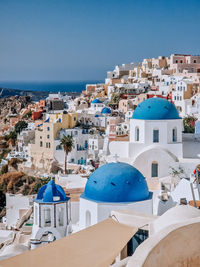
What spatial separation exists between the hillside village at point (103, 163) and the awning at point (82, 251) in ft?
1.23

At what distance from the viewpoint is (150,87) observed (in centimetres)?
5622

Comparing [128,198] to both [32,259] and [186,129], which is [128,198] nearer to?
[32,259]

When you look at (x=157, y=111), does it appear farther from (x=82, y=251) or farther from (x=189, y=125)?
(x=189, y=125)

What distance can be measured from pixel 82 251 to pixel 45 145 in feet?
96.8

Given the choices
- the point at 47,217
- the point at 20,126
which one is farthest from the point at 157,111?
the point at 20,126

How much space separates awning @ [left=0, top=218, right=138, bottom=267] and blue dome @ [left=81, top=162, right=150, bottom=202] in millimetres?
3186

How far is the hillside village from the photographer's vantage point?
14.9 metres

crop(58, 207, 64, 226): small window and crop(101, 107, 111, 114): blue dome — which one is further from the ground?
crop(101, 107, 111, 114): blue dome

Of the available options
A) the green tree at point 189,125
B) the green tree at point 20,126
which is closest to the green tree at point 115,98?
the green tree at point 20,126

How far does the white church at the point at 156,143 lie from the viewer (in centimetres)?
2108

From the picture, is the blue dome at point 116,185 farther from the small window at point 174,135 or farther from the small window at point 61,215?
the small window at point 174,135

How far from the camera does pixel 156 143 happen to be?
21391mm

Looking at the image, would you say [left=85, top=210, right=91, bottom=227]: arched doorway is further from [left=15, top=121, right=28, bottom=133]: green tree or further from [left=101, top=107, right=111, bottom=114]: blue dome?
[left=15, top=121, right=28, bottom=133]: green tree

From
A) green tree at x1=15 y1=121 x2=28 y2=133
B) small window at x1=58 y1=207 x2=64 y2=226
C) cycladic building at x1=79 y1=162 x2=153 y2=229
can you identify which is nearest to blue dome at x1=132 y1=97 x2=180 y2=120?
cycladic building at x1=79 y1=162 x2=153 y2=229
